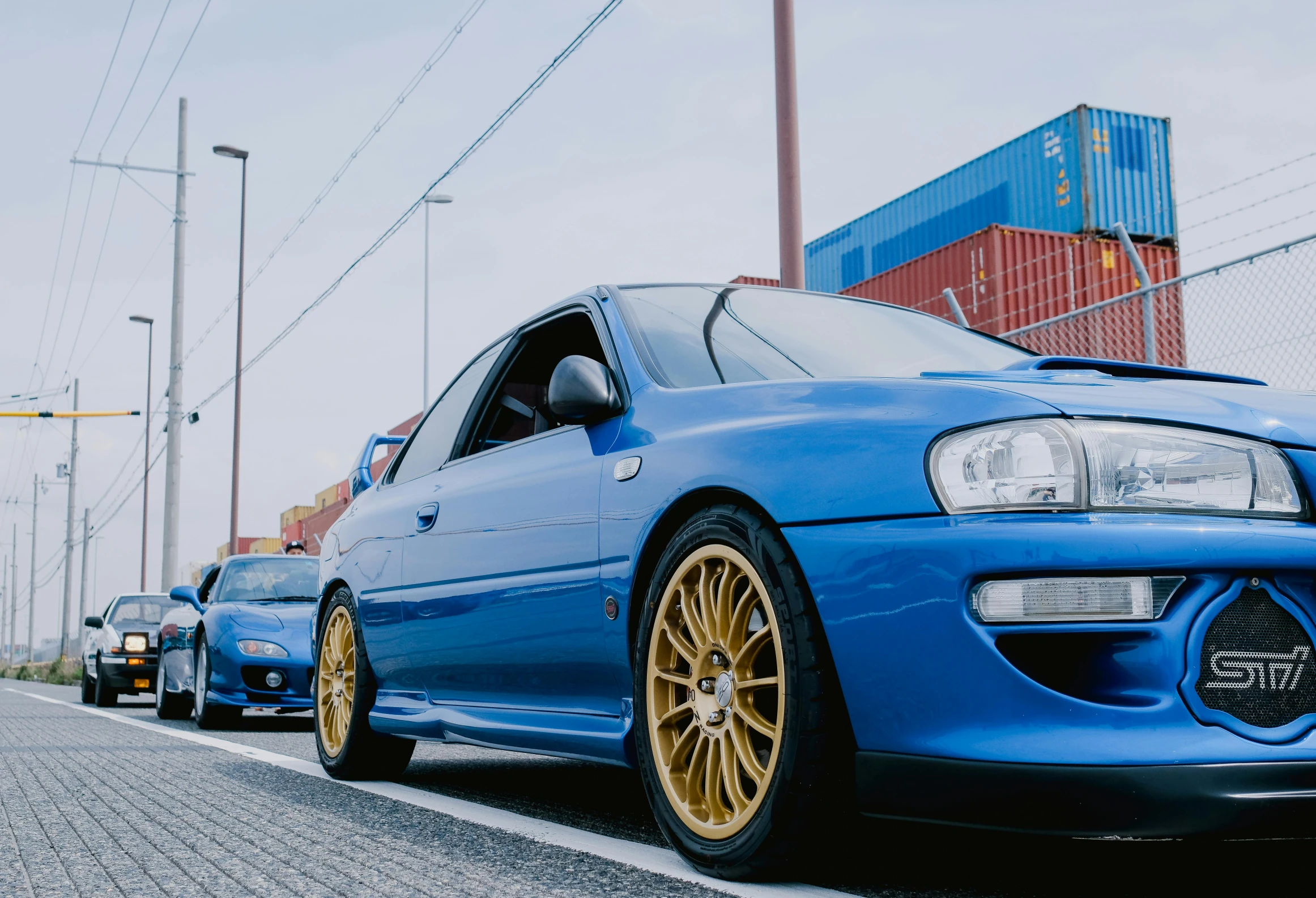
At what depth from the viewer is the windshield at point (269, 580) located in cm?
1036

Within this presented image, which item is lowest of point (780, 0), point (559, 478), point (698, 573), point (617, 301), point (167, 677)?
point (167, 677)

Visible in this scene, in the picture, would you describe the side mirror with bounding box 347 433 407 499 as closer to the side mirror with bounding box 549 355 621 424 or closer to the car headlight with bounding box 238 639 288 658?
the side mirror with bounding box 549 355 621 424

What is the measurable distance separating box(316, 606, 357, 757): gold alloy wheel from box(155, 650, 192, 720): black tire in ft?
18.8

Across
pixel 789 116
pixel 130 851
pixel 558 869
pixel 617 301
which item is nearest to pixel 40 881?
pixel 130 851

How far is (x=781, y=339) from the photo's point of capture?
12.3 feet

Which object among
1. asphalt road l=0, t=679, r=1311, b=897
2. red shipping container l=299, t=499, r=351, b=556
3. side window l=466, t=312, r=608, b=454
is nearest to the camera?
asphalt road l=0, t=679, r=1311, b=897

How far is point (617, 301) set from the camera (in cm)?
391

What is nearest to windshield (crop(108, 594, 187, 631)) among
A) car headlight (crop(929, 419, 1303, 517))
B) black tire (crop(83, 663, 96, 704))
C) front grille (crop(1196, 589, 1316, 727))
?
black tire (crop(83, 663, 96, 704))

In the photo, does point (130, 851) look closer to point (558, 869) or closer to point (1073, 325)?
point (558, 869)

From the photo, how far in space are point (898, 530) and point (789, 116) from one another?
6.39 meters

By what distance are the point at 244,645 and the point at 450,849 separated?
21.0 ft

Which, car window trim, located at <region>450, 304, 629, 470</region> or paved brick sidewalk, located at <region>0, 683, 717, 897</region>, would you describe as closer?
paved brick sidewalk, located at <region>0, 683, 717, 897</region>

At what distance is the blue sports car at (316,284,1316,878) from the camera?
2.29m

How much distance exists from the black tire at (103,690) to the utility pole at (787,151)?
9513 mm
